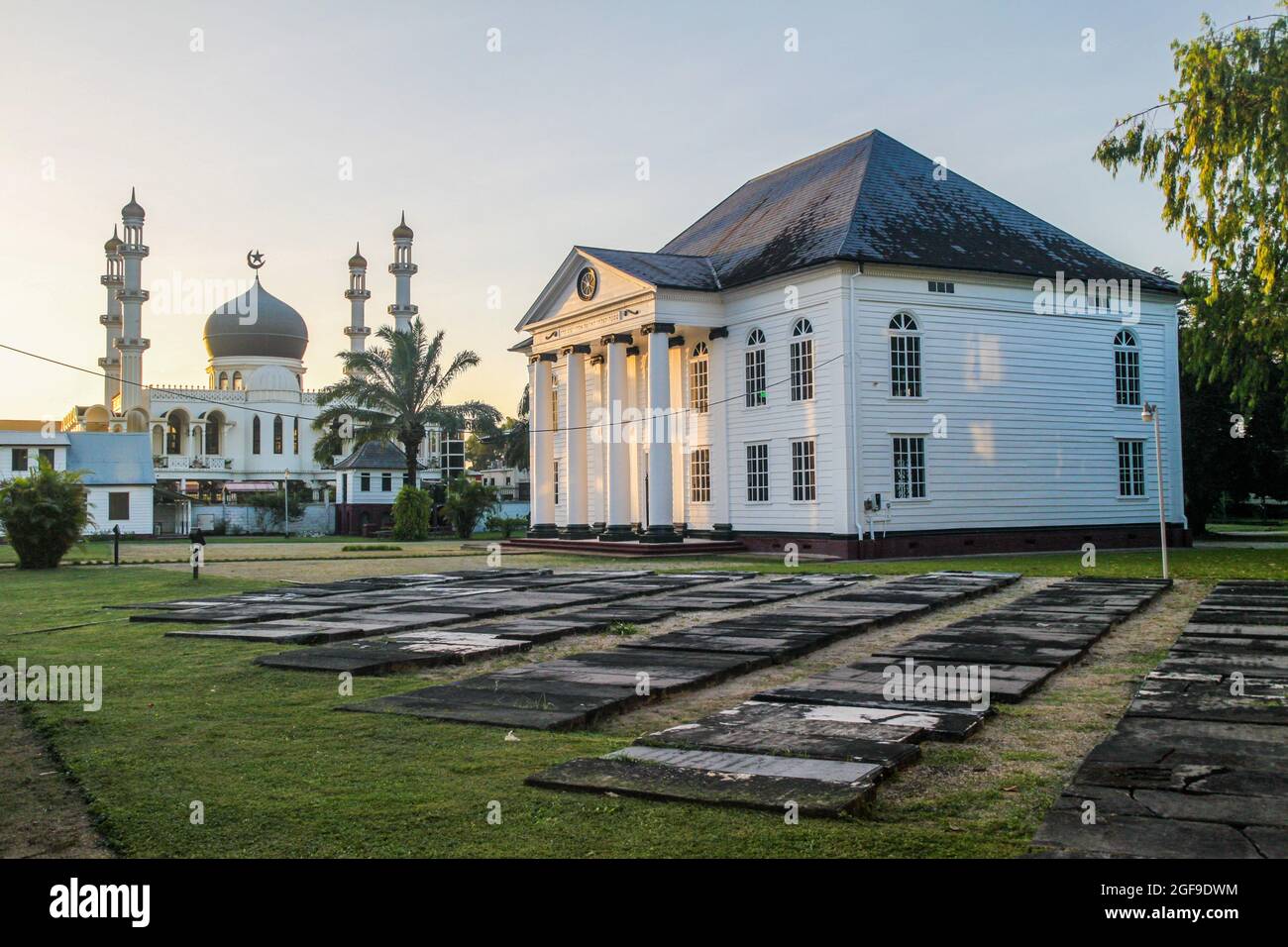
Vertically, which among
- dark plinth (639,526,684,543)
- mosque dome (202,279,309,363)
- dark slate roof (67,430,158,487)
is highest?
mosque dome (202,279,309,363)

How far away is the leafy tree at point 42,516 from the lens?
27438 millimetres

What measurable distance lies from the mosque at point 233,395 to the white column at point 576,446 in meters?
36.5

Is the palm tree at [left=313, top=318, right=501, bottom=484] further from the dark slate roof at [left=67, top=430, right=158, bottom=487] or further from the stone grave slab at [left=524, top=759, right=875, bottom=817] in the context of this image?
the stone grave slab at [left=524, top=759, right=875, bottom=817]

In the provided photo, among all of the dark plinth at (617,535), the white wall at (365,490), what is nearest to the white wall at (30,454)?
the white wall at (365,490)

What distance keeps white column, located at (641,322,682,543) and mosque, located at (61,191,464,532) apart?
42.2m

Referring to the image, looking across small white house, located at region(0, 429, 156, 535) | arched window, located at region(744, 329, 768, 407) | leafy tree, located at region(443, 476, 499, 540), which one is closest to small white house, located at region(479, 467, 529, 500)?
small white house, located at region(0, 429, 156, 535)

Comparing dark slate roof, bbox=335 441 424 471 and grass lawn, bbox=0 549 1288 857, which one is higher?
dark slate roof, bbox=335 441 424 471

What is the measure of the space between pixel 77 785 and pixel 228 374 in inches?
3309

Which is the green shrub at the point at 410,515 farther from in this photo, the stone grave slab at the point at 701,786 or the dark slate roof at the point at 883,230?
the stone grave slab at the point at 701,786

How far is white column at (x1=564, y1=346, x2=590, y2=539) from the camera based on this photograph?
3609 centimetres

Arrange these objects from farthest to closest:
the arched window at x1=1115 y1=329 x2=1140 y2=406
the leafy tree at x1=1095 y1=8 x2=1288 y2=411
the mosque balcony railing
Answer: the mosque balcony railing → the arched window at x1=1115 y1=329 x2=1140 y2=406 → the leafy tree at x1=1095 y1=8 x2=1288 y2=411

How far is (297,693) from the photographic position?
27.8ft

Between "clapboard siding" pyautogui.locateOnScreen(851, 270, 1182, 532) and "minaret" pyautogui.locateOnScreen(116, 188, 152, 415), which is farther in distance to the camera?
"minaret" pyautogui.locateOnScreen(116, 188, 152, 415)

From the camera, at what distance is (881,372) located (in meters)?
28.4
